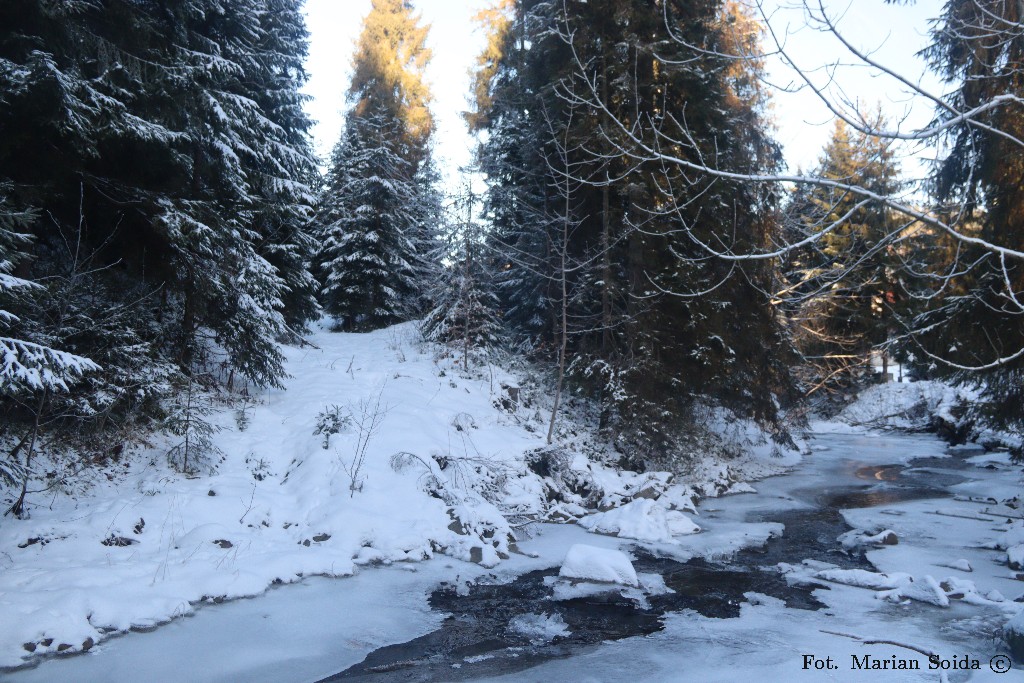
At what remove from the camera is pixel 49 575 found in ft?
18.5

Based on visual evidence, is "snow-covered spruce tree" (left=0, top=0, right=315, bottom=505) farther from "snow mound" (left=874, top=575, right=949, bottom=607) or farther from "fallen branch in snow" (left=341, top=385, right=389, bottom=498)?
"snow mound" (left=874, top=575, right=949, bottom=607)

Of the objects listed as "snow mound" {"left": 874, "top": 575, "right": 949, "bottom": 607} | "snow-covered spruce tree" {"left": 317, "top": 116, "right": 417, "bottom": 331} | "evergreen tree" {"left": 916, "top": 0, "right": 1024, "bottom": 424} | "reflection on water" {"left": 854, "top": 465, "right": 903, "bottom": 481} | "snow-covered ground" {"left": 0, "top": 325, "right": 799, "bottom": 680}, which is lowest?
"reflection on water" {"left": 854, "top": 465, "right": 903, "bottom": 481}

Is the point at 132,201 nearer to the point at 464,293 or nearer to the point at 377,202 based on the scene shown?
the point at 464,293

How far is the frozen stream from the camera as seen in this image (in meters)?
4.88

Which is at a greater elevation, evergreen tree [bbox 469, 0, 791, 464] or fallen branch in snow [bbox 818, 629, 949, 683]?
evergreen tree [bbox 469, 0, 791, 464]

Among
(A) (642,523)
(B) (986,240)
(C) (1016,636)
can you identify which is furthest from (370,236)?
(C) (1016,636)

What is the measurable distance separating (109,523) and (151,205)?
4393 mm

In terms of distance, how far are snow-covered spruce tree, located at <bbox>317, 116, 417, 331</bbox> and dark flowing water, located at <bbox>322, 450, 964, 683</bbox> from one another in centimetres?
1438

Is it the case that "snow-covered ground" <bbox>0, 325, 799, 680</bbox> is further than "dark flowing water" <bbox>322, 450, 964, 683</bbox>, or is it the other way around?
"snow-covered ground" <bbox>0, 325, 799, 680</bbox>

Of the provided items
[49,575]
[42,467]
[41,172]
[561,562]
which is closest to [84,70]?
[41,172]

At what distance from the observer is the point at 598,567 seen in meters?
7.08

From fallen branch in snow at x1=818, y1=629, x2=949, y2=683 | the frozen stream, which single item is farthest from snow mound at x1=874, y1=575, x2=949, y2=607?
fallen branch in snow at x1=818, y1=629, x2=949, y2=683

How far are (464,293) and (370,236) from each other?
5547mm

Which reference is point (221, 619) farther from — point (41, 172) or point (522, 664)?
point (41, 172)
